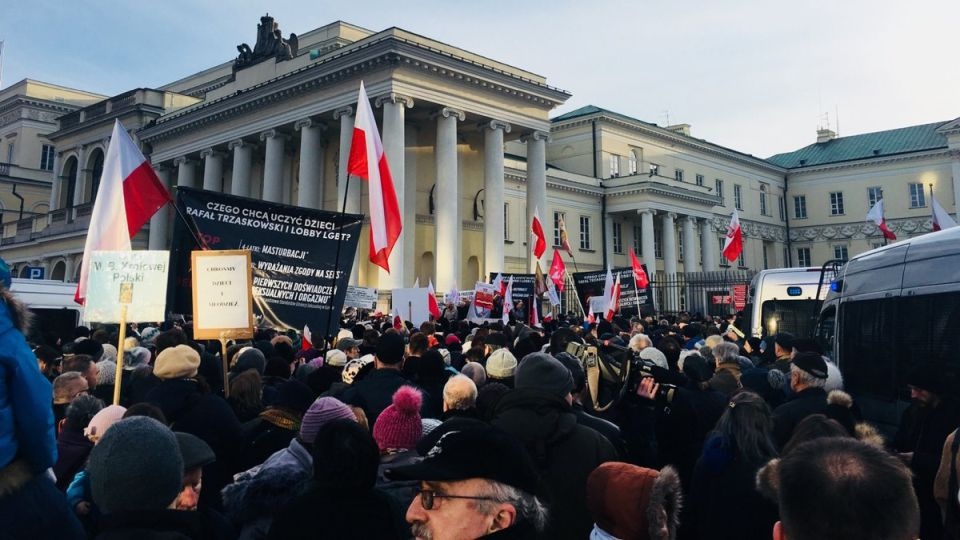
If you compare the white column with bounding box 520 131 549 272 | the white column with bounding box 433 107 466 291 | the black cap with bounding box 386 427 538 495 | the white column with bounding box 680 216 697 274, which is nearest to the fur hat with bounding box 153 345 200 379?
the black cap with bounding box 386 427 538 495

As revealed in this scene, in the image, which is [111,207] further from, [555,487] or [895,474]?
[895,474]

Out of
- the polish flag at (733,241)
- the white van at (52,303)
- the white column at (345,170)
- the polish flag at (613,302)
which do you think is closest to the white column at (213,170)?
the white column at (345,170)

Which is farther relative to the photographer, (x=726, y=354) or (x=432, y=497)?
(x=726, y=354)

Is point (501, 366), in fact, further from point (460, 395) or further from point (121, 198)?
point (121, 198)

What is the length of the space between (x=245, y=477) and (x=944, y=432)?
13.2ft

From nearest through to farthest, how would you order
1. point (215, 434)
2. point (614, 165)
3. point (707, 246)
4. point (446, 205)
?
point (215, 434) → point (446, 205) → point (614, 165) → point (707, 246)

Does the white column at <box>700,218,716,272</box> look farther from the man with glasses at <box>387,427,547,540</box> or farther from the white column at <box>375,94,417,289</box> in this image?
the man with glasses at <box>387,427,547,540</box>

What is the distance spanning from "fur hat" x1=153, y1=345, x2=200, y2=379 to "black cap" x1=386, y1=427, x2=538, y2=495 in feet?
10.1

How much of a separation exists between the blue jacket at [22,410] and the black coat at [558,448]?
1889 millimetres

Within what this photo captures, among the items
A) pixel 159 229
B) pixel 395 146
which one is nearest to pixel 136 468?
pixel 395 146

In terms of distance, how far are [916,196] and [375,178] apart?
60.9 meters

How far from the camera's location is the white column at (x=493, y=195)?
101 feet

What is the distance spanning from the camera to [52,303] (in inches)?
723

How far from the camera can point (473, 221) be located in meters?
35.6
